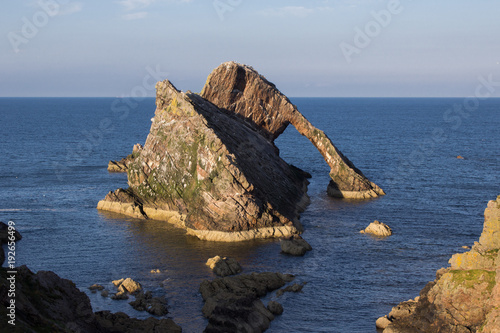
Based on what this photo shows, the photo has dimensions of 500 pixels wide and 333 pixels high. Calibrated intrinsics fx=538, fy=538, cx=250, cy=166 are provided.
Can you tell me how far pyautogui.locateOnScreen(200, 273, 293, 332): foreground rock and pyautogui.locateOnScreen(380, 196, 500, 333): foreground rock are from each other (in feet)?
34.7

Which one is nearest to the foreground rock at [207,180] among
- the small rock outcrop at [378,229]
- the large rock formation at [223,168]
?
the large rock formation at [223,168]

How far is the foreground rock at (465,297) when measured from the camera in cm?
3781

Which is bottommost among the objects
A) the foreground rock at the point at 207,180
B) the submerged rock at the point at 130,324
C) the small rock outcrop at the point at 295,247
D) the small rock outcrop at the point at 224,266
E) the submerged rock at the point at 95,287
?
the submerged rock at the point at 130,324

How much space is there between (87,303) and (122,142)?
452ft

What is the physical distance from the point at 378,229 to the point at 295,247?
13627 millimetres

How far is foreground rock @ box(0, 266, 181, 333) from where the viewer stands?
31956 mm

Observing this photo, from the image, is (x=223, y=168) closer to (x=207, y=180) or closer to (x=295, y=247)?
(x=207, y=180)

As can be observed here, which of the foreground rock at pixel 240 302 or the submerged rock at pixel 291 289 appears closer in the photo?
the foreground rock at pixel 240 302

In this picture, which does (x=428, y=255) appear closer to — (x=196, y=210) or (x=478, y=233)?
(x=478, y=233)

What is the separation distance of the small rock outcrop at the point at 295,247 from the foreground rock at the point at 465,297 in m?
19.4

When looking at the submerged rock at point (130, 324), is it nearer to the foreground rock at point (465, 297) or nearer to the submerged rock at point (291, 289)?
the submerged rock at point (291, 289)

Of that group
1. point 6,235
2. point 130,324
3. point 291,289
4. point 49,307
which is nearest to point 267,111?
point 6,235

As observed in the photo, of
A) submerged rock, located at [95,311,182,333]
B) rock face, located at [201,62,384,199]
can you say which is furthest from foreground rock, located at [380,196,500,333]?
rock face, located at [201,62,384,199]

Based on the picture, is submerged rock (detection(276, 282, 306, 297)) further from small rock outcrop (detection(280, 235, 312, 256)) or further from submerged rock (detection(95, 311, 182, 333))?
submerged rock (detection(95, 311, 182, 333))
